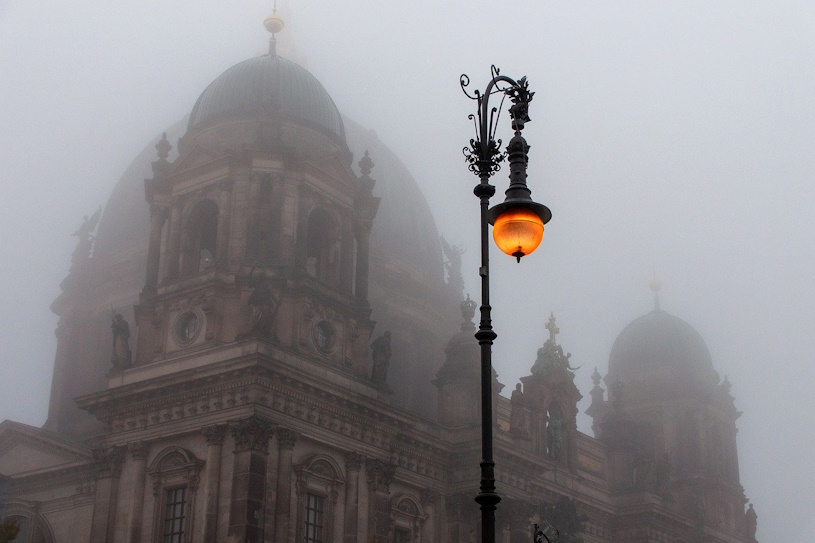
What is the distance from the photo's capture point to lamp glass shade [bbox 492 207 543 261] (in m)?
16.9

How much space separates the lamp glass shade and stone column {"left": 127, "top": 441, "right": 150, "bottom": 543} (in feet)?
99.4

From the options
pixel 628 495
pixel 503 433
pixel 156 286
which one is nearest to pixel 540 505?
pixel 503 433

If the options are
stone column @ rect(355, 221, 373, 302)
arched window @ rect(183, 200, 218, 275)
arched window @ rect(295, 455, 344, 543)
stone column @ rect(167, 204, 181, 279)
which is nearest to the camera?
arched window @ rect(295, 455, 344, 543)

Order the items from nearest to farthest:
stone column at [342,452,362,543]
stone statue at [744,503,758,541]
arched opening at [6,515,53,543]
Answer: stone column at [342,452,362,543] → arched opening at [6,515,53,543] → stone statue at [744,503,758,541]

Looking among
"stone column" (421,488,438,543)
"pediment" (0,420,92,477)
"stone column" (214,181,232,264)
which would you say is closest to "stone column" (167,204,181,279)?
"stone column" (214,181,232,264)

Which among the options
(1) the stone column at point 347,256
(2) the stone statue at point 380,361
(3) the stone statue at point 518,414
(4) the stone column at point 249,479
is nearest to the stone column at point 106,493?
(4) the stone column at point 249,479

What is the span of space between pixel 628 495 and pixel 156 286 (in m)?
29.0

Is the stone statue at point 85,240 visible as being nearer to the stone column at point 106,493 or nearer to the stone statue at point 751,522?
the stone column at point 106,493

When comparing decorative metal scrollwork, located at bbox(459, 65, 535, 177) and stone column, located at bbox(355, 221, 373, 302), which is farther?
stone column, located at bbox(355, 221, 373, 302)

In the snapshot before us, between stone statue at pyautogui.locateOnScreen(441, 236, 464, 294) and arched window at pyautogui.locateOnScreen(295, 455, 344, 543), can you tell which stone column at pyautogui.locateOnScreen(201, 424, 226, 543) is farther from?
stone statue at pyautogui.locateOnScreen(441, 236, 464, 294)

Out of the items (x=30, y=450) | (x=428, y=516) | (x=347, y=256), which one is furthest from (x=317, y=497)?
(x=30, y=450)

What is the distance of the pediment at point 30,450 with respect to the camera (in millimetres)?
50562

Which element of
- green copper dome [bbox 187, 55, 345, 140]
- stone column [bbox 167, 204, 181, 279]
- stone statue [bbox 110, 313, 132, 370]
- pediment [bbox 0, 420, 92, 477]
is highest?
green copper dome [bbox 187, 55, 345, 140]

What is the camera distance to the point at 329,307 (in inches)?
1863
